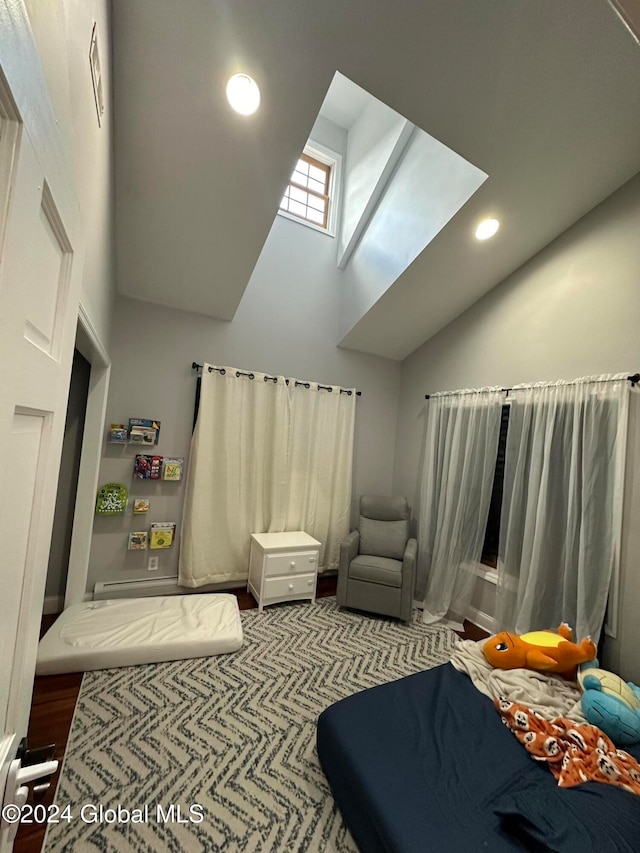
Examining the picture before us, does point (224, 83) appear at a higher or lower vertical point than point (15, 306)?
higher

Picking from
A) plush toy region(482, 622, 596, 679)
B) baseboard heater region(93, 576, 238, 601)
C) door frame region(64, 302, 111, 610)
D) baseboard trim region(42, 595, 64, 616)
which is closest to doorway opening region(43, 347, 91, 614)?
baseboard trim region(42, 595, 64, 616)

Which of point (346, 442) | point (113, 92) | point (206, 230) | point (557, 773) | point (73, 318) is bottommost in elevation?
point (557, 773)

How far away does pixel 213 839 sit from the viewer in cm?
115

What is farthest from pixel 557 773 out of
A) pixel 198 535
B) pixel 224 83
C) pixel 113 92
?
pixel 113 92

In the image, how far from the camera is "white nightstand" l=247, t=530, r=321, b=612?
265 cm

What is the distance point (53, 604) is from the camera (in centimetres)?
242

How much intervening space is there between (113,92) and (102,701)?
2976 millimetres

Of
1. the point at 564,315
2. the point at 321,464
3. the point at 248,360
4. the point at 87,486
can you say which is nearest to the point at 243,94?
the point at 248,360

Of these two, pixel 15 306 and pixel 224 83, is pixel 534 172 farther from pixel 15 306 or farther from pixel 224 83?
pixel 15 306

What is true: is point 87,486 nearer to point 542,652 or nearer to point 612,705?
point 542,652

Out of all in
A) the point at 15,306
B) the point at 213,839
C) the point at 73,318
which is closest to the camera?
the point at 15,306

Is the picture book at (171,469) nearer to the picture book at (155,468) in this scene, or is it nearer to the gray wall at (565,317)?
the picture book at (155,468)

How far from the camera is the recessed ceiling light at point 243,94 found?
1.46 metres

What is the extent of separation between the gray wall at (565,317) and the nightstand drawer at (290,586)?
1.39 m
